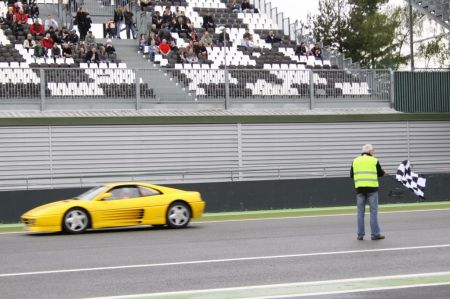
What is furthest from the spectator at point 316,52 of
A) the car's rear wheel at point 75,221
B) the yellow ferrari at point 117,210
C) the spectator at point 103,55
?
the car's rear wheel at point 75,221

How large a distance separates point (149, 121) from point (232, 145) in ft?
8.80

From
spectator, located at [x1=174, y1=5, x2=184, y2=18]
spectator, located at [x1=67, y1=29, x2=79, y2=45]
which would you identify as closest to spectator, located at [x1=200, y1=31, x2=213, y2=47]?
spectator, located at [x1=174, y1=5, x2=184, y2=18]

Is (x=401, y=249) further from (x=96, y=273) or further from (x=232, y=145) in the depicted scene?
(x=232, y=145)

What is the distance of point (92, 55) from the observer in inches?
1161

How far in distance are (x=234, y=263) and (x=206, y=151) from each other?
1519 cm

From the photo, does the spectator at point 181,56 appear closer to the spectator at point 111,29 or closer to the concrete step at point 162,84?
the concrete step at point 162,84

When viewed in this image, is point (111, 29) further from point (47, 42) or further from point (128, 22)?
point (47, 42)

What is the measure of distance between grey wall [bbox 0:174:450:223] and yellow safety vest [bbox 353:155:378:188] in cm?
990

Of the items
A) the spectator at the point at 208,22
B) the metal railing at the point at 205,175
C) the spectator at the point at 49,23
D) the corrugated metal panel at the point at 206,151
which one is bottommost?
the metal railing at the point at 205,175

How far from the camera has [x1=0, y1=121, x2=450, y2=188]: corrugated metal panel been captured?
2617 centimetres

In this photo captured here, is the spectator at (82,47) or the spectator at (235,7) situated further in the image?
the spectator at (235,7)

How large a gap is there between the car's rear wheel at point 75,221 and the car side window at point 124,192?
708 mm

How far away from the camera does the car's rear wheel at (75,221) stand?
754 inches

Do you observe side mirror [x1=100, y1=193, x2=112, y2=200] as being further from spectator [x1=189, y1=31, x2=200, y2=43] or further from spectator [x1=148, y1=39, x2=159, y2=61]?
spectator [x1=189, y1=31, x2=200, y2=43]
